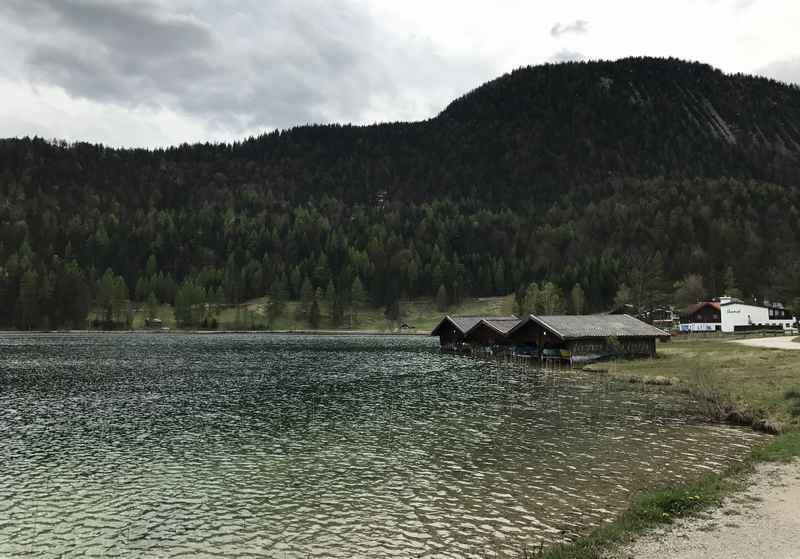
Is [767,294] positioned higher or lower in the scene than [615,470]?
higher

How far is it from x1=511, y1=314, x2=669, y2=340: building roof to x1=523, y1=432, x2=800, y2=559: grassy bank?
169 feet

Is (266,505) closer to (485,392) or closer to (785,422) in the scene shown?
(785,422)

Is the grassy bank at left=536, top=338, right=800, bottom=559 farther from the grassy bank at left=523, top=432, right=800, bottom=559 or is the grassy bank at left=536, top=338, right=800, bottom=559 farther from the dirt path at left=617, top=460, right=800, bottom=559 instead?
the dirt path at left=617, top=460, right=800, bottom=559

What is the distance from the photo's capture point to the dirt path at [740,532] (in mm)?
15852

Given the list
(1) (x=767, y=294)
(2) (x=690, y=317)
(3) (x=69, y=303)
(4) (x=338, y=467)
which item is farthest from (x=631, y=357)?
(3) (x=69, y=303)

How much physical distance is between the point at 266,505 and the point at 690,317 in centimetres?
15684

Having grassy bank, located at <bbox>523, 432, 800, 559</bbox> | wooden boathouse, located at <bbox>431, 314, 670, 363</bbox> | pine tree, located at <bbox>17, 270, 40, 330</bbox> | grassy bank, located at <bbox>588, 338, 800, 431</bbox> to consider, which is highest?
pine tree, located at <bbox>17, 270, 40, 330</bbox>

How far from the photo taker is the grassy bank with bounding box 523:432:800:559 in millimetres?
16594

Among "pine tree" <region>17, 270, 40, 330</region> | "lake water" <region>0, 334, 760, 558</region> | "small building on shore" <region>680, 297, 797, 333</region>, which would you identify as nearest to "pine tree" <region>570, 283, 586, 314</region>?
"small building on shore" <region>680, 297, 797, 333</region>

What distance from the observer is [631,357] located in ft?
264

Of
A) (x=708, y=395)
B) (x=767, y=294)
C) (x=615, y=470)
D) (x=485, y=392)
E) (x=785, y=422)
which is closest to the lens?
(x=615, y=470)

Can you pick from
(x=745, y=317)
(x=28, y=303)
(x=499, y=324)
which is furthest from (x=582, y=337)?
(x=28, y=303)

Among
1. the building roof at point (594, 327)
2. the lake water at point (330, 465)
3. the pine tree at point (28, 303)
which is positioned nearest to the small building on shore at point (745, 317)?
the building roof at point (594, 327)

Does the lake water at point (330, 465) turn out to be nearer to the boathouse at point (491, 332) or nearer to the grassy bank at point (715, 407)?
the grassy bank at point (715, 407)
